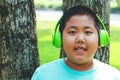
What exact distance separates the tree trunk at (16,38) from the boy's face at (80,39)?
1.03 meters

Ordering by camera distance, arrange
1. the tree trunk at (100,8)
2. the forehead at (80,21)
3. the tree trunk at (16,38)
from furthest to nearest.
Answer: the tree trunk at (100,8), the tree trunk at (16,38), the forehead at (80,21)

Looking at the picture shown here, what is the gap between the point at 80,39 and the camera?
3.07m

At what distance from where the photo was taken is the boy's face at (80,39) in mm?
3094

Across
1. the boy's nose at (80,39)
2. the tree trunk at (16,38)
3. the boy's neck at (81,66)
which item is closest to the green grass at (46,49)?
the tree trunk at (16,38)

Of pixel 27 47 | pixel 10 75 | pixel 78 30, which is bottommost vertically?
pixel 10 75

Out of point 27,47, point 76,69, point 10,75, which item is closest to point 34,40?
point 27,47

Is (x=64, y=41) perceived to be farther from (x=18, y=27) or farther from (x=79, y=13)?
(x=18, y=27)

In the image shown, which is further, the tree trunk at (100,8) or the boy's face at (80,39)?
the tree trunk at (100,8)

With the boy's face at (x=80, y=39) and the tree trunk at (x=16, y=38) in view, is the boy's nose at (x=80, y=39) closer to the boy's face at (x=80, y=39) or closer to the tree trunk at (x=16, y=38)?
the boy's face at (x=80, y=39)

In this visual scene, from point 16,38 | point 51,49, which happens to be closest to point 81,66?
point 16,38

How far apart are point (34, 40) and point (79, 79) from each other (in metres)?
1.20

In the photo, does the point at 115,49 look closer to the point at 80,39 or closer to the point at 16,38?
the point at 16,38

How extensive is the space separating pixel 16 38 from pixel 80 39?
1.22m

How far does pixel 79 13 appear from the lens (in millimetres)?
3248
